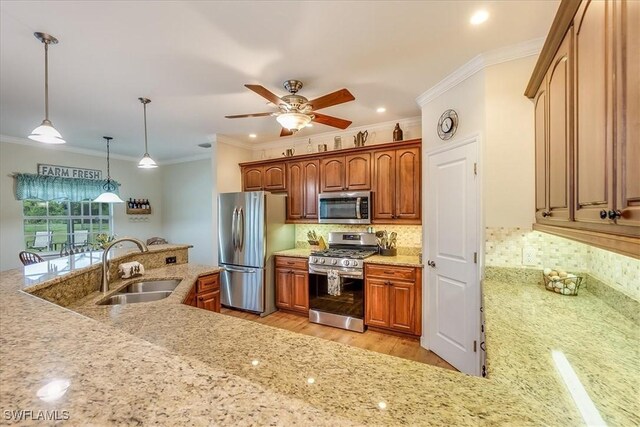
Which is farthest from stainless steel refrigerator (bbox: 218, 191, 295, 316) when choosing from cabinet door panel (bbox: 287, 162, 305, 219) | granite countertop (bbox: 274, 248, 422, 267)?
granite countertop (bbox: 274, 248, 422, 267)

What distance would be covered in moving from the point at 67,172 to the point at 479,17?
6.42m

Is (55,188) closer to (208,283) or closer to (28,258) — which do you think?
(28,258)

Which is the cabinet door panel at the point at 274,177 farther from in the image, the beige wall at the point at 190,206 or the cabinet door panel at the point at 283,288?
the beige wall at the point at 190,206

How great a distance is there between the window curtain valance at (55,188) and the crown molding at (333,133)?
3.14 metres

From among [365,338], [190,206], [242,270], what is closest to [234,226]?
[242,270]

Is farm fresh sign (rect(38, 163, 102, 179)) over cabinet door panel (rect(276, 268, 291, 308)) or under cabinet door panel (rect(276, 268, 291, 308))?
over

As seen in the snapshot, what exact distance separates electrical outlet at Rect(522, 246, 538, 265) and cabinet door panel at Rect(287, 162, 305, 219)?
2.80 metres

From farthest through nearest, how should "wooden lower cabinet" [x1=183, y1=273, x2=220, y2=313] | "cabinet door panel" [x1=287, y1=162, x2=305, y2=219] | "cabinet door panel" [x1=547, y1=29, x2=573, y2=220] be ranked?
"cabinet door panel" [x1=287, y1=162, x2=305, y2=219] → "wooden lower cabinet" [x1=183, y1=273, x2=220, y2=313] → "cabinet door panel" [x1=547, y1=29, x2=573, y2=220]

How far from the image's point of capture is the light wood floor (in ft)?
9.12

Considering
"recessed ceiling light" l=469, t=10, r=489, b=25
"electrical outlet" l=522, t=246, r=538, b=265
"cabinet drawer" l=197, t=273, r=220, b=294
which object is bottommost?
"cabinet drawer" l=197, t=273, r=220, b=294

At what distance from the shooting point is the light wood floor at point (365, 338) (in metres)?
2.78

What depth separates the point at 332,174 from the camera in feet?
12.8

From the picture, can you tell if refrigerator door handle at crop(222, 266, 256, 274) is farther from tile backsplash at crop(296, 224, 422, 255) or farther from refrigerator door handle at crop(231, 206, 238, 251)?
tile backsplash at crop(296, 224, 422, 255)

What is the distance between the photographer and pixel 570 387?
0.87 meters
